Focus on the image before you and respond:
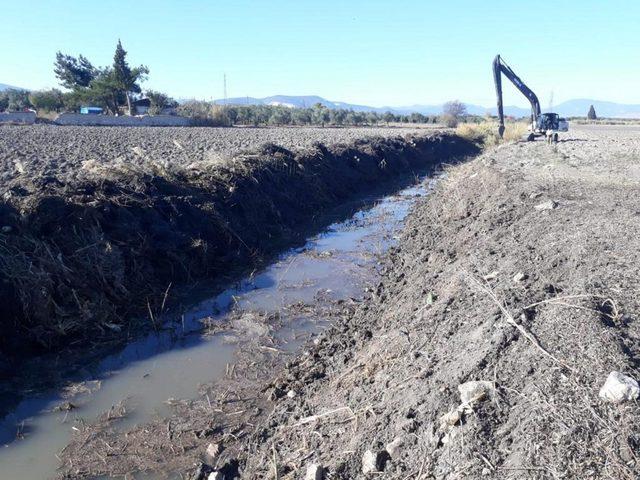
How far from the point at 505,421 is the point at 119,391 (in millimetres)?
4249

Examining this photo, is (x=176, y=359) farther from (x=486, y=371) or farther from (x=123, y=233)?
(x=486, y=371)

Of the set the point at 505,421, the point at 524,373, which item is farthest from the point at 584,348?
the point at 505,421

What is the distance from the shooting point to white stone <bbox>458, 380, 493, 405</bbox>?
3488 millimetres

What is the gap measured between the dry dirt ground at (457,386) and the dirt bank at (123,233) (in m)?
2.45

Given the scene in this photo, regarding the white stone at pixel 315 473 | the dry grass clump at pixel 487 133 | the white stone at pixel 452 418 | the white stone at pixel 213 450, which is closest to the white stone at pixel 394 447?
the white stone at pixel 452 418

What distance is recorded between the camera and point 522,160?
18.0 metres

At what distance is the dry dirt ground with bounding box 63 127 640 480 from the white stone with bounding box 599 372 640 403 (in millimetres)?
52

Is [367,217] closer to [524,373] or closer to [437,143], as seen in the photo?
[524,373]

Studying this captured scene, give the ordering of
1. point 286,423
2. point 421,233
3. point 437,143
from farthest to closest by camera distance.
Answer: point 437,143
point 421,233
point 286,423

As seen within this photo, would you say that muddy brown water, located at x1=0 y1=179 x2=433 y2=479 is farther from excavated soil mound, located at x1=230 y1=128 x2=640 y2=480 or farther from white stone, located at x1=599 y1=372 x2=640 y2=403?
white stone, located at x1=599 y1=372 x2=640 y2=403

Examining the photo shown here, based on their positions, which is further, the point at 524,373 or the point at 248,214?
the point at 248,214

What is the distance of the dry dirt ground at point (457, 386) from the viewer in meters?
3.04

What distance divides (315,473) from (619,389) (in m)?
2.10

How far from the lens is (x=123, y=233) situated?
816 centimetres
